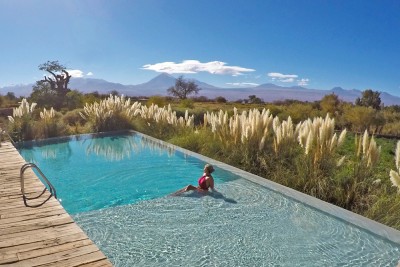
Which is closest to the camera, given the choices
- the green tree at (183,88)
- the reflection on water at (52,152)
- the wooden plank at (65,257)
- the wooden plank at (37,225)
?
the wooden plank at (65,257)

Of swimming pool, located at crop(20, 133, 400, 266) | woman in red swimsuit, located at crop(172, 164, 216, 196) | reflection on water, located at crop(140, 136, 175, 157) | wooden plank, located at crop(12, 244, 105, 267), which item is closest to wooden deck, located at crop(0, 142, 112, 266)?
wooden plank, located at crop(12, 244, 105, 267)

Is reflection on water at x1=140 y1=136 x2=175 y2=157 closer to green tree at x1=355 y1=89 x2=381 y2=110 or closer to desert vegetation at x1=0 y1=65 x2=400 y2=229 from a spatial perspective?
desert vegetation at x1=0 y1=65 x2=400 y2=229

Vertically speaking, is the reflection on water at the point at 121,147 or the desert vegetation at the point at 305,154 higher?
the desert vegetation at the point at 305,154

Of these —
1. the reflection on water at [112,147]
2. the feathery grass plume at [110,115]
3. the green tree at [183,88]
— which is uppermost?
the green tree at [183,88]

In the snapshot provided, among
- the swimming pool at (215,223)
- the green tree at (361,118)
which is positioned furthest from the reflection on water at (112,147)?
the green tree at (361,118)

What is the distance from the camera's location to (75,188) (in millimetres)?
5637

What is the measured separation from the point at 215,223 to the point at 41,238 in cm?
206

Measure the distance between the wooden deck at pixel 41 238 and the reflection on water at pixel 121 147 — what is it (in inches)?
179

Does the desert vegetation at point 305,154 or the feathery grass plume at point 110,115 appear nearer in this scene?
the desert vegetation at point 305,154

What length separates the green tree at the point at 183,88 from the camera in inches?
2150

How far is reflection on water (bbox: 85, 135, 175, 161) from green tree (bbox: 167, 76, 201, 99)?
44668 mm

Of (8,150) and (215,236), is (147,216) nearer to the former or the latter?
(215,236)

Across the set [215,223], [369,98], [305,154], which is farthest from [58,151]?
[369,98]

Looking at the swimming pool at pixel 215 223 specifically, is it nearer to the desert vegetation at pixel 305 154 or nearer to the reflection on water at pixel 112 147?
the desert vegetation at pixel 305 154
